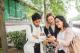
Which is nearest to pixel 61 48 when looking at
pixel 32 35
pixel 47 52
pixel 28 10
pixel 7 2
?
pixel 47 52

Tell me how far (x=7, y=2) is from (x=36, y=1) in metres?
0.27

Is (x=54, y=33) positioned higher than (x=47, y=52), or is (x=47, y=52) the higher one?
(x=54, y=33)

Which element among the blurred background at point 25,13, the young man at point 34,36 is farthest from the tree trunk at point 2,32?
the young man at point 34,36

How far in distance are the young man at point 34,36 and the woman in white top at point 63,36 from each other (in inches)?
5.7

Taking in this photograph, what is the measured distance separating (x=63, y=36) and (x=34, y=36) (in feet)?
0.82

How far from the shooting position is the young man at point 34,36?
1909 millimetres

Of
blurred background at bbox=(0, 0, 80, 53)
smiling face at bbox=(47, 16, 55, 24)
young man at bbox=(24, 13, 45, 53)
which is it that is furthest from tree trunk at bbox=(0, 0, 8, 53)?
smiling face at bbox=(47, 16, 55, 24)

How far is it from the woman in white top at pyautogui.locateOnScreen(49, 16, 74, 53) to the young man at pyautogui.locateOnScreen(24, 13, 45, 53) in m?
0.15

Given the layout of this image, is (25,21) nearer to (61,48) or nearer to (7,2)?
(7,2)

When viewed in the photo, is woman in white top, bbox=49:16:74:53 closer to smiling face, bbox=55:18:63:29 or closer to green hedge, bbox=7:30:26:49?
smiling face, bbox=55:18:63:29

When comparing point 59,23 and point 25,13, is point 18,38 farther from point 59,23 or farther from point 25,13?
point 59,23

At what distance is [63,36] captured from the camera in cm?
185

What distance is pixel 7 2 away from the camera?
200cm

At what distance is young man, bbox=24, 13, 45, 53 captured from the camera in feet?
6.26
